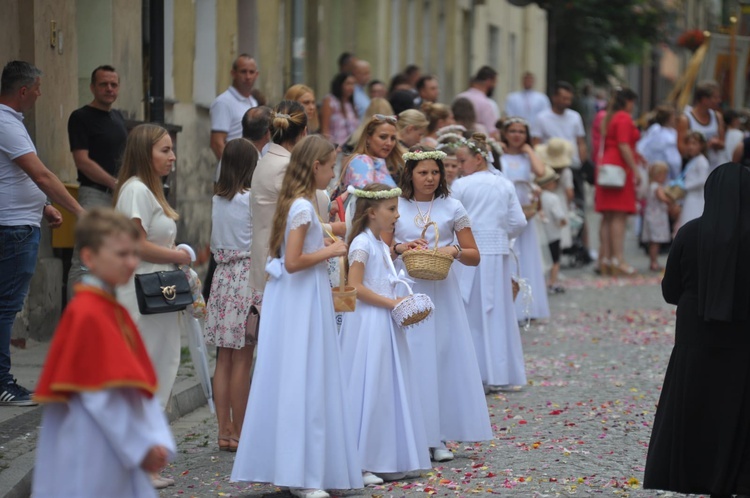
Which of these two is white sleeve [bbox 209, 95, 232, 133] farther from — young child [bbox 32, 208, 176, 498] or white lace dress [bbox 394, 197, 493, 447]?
young child [bbox 32, 208, 176, 498]

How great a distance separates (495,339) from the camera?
36.6 feet

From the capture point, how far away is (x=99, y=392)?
197 inches

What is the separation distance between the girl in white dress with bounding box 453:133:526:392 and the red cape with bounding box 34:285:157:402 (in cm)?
605

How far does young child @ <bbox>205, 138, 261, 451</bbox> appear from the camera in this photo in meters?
8.84

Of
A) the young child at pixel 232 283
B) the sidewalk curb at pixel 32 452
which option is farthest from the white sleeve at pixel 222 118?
the young child at pixel 232 283

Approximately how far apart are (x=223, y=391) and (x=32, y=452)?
1.34 meters

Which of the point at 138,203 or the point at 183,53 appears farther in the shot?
the point at 183,53

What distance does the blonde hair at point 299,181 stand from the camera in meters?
7.50

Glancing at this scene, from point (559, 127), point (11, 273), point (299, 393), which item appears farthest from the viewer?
point (559, 127)

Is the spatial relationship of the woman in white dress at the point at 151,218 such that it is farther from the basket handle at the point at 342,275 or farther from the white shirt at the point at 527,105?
the white shirt at the point at 527,105

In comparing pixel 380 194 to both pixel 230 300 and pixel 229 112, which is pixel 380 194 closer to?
pixel 230 300

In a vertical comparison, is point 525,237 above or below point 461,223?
below

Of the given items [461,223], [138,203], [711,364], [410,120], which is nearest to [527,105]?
[410,120]

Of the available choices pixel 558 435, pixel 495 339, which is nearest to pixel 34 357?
pixel 495 339
